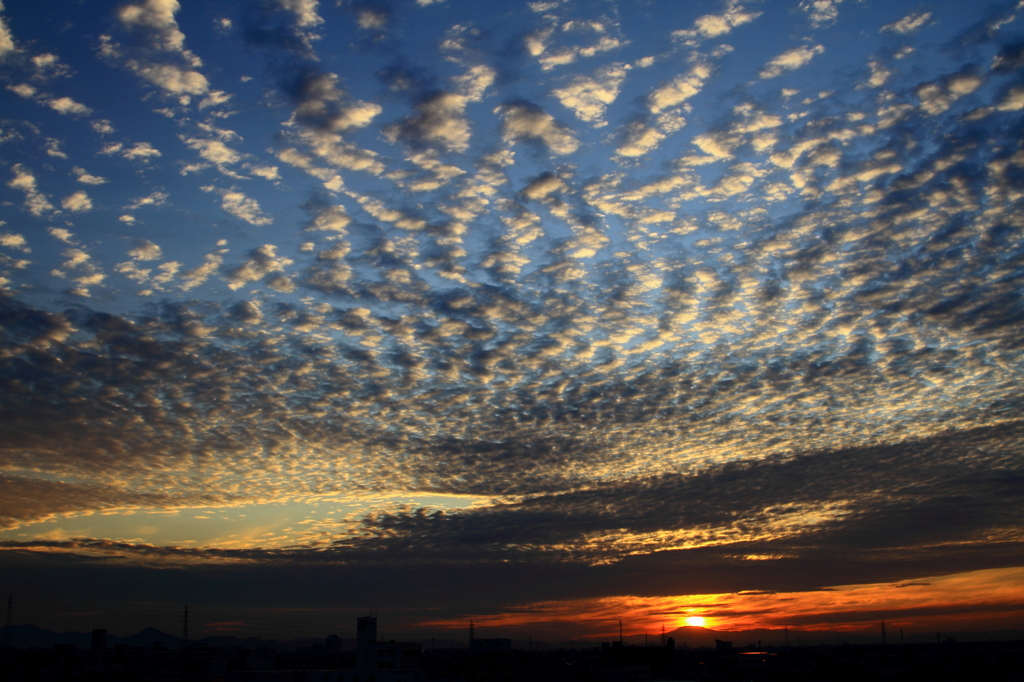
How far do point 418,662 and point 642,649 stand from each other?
248ft

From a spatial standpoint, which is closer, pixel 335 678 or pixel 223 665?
pixel 335 678

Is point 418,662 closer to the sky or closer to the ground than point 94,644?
closer to the sky

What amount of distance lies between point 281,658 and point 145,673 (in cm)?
A: 4595

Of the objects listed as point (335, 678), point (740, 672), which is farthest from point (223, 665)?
point (740, 672)

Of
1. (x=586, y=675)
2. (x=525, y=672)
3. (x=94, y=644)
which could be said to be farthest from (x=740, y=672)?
(x=94, y=644)

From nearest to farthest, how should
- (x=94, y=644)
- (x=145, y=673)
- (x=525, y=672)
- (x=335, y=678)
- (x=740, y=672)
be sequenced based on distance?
(x=335, y=678) < (x=525, y=672) < (x=145, y=673) < (x=740, y=672) < (x=94, y=644)

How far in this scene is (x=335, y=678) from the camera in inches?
2923

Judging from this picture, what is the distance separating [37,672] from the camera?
95062mm

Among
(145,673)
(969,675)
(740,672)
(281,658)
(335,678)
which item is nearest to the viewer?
(335,678)

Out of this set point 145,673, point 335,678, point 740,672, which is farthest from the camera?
point 740,672

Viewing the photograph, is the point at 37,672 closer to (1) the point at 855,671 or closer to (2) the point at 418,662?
(2) the point at 418,662

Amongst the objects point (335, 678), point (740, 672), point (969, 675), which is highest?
point (335, 678)

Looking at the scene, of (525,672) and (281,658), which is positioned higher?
(525,672)

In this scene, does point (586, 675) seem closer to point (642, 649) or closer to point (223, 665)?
point (642, 649)
